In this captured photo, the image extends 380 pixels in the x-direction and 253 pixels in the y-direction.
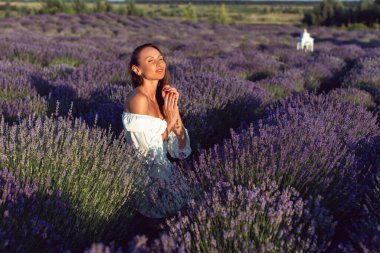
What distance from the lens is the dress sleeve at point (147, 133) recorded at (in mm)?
2717

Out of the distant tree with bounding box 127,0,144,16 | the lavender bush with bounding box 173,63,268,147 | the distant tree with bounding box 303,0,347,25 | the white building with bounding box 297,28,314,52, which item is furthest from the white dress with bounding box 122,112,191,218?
the distant tree with bounding box 303,0,347,25

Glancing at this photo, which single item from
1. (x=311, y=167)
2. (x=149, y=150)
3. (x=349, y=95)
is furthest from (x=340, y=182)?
(x=349, y=95)

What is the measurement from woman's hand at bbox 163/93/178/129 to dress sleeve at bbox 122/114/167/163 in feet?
0.19

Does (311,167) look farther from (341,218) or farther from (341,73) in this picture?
(341,73)

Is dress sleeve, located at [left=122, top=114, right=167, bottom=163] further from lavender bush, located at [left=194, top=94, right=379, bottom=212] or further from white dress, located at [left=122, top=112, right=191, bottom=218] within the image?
lavender bush, located at [left=194, top=94, right=379, bottom=212]

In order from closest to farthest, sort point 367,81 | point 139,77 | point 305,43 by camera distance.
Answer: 1. point 139,77
2. point 367,81
3. point 305,43

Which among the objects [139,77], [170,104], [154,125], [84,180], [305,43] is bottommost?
[305,43]

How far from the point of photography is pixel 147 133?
8.96 feet

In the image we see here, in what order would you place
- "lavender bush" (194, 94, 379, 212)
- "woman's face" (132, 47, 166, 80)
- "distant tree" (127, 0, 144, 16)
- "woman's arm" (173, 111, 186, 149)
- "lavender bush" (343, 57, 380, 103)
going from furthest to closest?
"distant tree" (127, 0, 144, 16) < "lavender bush" (343, 57, 380, 103) < "woman's arm" (173, 111, 186, 149) < "woman's face" (132, 47, 166, 80) < "lavender bush" (194, 94, 379, 212)

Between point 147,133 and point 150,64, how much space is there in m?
0.49

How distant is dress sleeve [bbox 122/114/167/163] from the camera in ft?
8.91

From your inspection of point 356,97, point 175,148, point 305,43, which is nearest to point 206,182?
point 175,148

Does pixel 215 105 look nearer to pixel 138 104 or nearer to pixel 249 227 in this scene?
pixel 138 104

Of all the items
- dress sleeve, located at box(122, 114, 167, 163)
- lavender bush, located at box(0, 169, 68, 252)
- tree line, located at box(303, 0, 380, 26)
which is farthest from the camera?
tree line, located at box(303, 0, 380, 26)
